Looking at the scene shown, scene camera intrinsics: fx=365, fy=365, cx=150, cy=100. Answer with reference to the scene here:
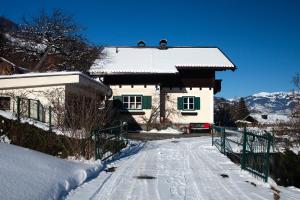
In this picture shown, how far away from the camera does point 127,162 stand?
10391 mm

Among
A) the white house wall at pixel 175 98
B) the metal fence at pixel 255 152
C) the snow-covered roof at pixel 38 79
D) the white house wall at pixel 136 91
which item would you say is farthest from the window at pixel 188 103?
the metal fence at pixel 255 152

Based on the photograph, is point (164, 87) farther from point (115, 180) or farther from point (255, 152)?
point (115, 180)

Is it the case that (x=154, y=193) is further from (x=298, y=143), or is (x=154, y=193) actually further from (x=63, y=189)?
(x=298, y=143)

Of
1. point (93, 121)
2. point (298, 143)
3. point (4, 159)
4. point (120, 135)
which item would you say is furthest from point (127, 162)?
point (298, 143)

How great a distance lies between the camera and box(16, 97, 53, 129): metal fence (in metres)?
12.6

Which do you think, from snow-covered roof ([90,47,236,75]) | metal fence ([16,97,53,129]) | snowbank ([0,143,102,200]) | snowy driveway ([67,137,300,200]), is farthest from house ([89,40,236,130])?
snowbank ([0,143,102,200])

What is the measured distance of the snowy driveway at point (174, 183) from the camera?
21.7 ft

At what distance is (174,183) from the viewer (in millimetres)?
7664

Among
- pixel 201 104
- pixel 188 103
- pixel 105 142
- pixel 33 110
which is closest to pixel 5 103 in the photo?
pixel 33 110

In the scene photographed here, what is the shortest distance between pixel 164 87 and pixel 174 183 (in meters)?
20.2

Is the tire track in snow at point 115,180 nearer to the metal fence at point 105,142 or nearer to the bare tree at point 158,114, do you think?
the metal fence at point 105,142

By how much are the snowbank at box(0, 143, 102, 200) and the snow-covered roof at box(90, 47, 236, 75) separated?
61.1ft

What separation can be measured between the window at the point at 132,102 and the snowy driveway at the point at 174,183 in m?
15.9

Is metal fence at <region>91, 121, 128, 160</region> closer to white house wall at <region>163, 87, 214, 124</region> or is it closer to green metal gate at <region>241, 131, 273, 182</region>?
green metal gate at <region>241, 131, 273, 182</region>
